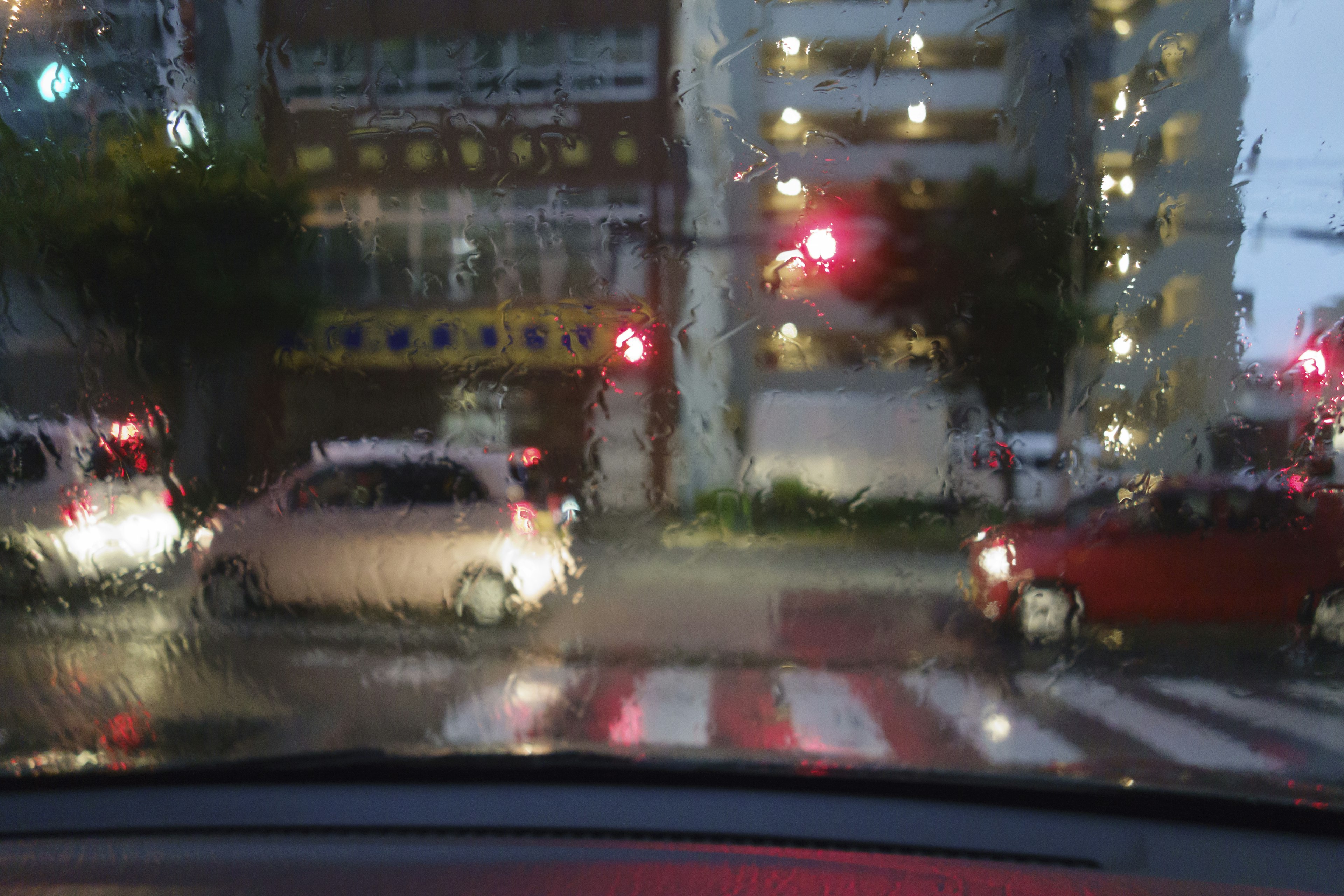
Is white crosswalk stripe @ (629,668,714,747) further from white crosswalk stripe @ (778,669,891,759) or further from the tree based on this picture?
the tree

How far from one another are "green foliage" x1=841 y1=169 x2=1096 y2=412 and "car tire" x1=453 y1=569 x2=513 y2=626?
1.64 m

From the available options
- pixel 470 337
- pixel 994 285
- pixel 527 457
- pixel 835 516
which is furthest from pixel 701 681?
pixel 994 285

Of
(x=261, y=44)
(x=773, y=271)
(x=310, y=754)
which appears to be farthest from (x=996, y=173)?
(x=310, y=754)

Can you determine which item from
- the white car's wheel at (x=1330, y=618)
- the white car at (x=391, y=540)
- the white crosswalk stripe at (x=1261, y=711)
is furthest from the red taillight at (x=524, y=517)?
the white car's wheel at (x=1330, y=618)

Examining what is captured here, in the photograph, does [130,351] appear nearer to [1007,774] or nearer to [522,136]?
[522,136]

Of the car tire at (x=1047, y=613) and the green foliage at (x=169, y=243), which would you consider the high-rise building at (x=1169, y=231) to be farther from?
the green foliage at (x=169, y=243)

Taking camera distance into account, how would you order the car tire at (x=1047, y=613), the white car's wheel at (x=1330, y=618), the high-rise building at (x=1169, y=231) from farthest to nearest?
the car tire at (x=1047, y=613) → the high-rise building at (x=1169, y=231) → the white car's wheel at (x=1330, y=618)

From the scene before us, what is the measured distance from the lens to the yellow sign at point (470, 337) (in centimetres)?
276

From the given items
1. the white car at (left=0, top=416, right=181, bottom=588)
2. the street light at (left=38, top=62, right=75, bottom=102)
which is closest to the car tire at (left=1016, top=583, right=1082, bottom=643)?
the white car at (left=0, top=416, right=181, bottom=588)

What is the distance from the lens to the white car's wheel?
226cm

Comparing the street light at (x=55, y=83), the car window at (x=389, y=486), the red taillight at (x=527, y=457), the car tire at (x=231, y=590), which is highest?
the street light at (x=55, y=83)

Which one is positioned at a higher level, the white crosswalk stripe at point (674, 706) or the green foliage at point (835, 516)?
the green foliage at point (835, 516)

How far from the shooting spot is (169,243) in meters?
2.81

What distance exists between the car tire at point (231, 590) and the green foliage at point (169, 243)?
807mm
